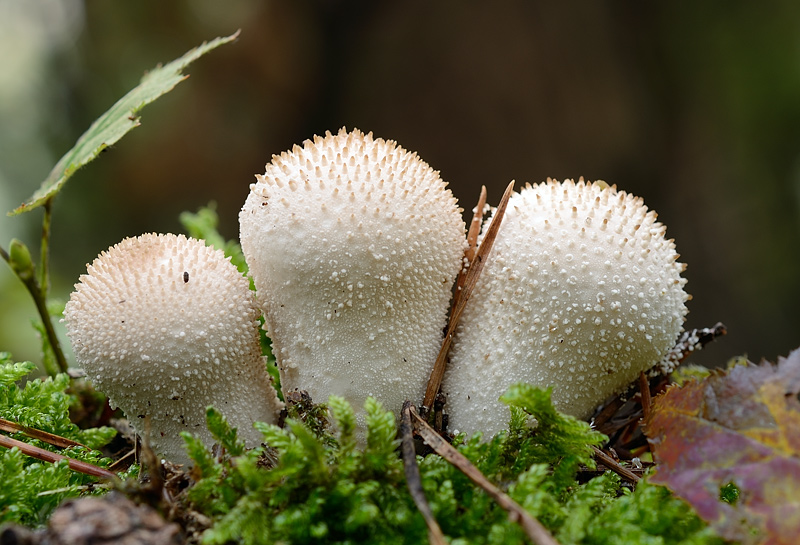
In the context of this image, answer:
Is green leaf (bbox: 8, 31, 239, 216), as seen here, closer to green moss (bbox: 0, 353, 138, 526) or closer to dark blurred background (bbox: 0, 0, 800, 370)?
green moss (bbox: 0, 353, 138, 526)

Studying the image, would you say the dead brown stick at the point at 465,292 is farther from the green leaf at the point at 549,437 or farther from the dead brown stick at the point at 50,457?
the dead brown stick at the point at 50,457

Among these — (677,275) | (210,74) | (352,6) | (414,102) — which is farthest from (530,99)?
(677,275)

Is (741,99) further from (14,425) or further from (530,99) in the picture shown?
(14,425)

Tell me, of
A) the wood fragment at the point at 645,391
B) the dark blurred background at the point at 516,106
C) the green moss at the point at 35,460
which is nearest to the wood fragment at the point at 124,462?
the green moss at the point at 35,460

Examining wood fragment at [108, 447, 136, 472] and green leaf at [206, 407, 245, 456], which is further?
wood fragment at [108, 447, 136, 472]

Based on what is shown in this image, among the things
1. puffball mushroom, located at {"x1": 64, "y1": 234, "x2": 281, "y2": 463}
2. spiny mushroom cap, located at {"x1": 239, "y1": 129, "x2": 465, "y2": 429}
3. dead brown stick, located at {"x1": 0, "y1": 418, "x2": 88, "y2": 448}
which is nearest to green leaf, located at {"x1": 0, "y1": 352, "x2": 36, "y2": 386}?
dead brown stick, located at {"x1": 0, "y1": 418, "x2": 88, "y2": 448}

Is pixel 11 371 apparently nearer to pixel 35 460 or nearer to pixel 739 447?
pixel 35 460
